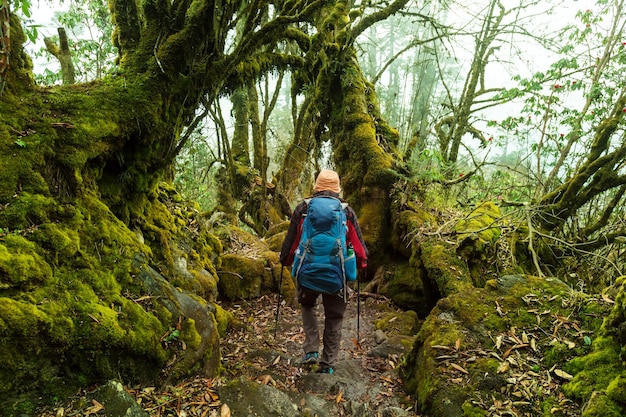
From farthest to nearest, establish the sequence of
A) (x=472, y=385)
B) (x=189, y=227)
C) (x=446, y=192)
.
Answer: (x=446, y=192), (x=189, y=227), (x=472, y=385)

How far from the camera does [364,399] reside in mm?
3777

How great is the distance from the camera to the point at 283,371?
4266mm

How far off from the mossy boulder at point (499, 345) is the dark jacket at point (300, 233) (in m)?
1.19

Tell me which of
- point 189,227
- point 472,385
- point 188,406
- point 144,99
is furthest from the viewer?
point 189,227

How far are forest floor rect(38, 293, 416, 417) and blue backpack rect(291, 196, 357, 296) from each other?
1089mm

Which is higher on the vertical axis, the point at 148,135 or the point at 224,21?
the point at 224,21

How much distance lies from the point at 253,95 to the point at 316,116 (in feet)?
12.1

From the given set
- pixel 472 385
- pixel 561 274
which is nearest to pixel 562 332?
pixel 472 385

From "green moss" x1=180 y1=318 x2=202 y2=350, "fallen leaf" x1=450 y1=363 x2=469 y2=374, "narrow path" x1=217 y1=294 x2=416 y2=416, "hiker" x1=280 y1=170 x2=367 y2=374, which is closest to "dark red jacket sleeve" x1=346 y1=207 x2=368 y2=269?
"hiker" x1=280 y1=170 x2=367 y2=374

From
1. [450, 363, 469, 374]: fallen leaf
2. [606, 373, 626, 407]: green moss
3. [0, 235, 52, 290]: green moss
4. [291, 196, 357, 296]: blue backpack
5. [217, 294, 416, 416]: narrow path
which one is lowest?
[217, 294, 416, 416]: narrow path

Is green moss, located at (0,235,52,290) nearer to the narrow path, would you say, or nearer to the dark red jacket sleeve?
the narrow path

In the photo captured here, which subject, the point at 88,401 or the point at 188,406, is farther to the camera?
the point at 188,406

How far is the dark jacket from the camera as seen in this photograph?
427 cm

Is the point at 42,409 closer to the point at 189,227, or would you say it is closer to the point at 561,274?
the point at 189,227
